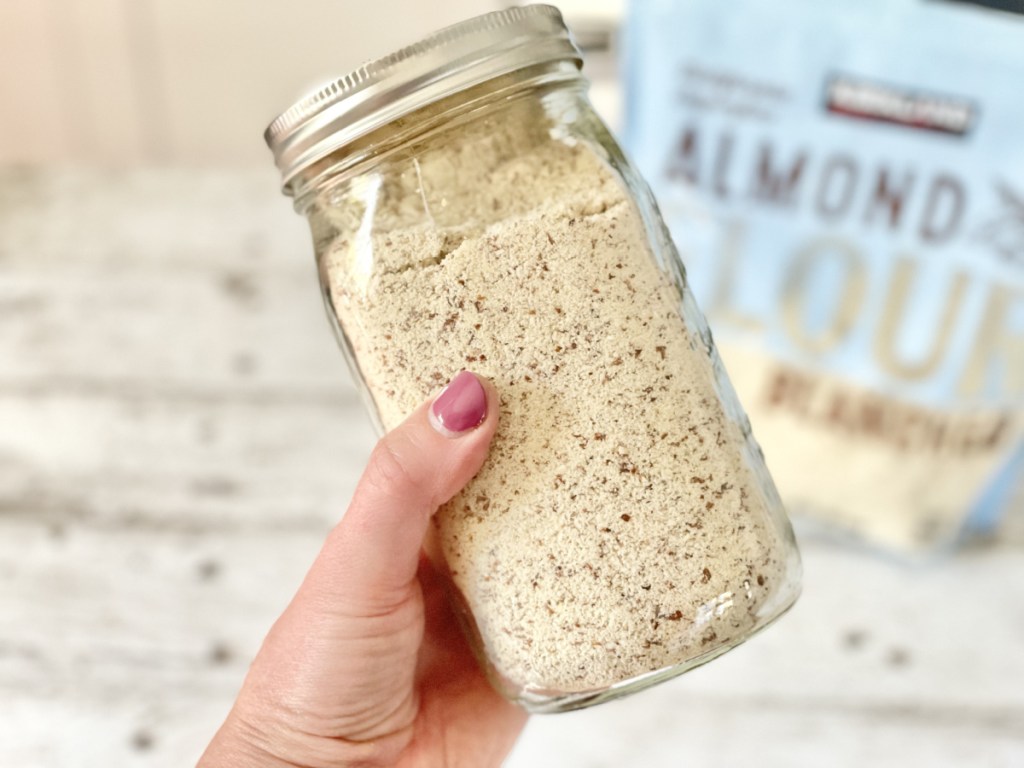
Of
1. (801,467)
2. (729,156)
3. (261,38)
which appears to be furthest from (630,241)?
(261,38)

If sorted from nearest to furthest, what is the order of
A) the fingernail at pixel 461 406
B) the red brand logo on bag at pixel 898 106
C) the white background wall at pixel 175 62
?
the fingernail at pixel 461 406 < the red brand logo on bag at pixel 898 106 < the white background wall at pixel 175 62

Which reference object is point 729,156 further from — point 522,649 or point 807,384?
point 522,649

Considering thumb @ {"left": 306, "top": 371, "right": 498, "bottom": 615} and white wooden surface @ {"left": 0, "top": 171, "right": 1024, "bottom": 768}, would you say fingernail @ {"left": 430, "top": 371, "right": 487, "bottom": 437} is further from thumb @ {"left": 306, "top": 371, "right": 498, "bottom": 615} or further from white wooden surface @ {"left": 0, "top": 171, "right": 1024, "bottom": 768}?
white wooden surface @ {"left": 0, "top": 171, "right": 1024, "bottom": 768}

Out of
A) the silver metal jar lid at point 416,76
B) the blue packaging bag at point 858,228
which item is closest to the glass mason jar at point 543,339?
the silver metal jar lid at point 416,76

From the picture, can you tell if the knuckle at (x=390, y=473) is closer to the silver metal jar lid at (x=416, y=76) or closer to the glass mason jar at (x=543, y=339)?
the glass mason jar at (x=543, y=339)

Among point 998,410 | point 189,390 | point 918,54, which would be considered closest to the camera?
point 918,54

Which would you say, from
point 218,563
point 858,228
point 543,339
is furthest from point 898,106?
point 218,563

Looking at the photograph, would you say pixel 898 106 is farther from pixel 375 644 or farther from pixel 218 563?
pixel 218 563
